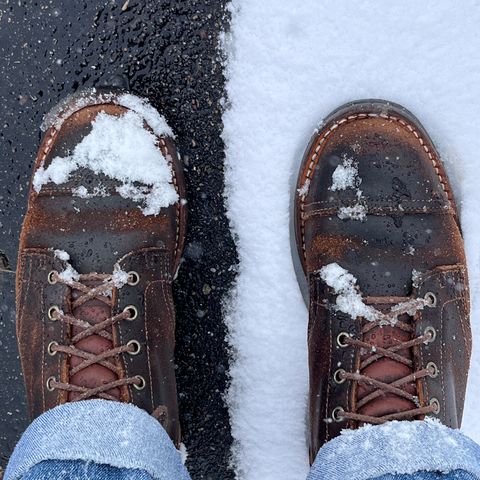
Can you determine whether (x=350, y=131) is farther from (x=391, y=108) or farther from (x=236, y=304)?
(x=236, y=304)

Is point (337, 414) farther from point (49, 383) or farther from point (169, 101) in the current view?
point (169, 101)

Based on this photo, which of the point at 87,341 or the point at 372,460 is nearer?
the point at 372,460

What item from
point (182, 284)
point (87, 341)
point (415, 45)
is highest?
point (415, 45)

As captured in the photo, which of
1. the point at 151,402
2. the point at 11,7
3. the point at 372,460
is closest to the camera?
the point at 372,460

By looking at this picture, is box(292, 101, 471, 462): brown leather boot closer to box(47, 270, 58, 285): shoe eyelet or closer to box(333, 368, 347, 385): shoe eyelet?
box(333, 368, 347, 385): shoe eyelet

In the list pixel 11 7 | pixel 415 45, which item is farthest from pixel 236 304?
pixel 11 7

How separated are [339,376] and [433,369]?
7.0 inches

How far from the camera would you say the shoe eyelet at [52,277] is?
1155 mm

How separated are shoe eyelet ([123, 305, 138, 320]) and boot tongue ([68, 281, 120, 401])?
35mm

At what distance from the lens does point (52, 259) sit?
1.16 m

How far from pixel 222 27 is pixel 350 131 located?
34cm

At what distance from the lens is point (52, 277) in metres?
1.16

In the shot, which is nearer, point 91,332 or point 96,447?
point 96,447

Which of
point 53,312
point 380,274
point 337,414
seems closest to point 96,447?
point 53,312
